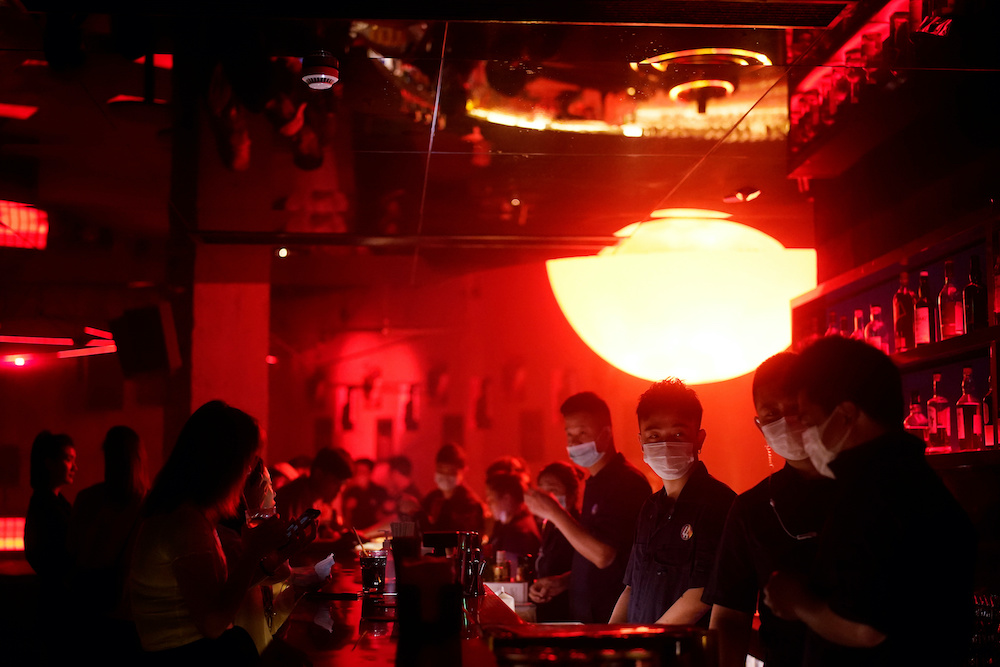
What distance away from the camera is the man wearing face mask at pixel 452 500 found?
590 centimetres

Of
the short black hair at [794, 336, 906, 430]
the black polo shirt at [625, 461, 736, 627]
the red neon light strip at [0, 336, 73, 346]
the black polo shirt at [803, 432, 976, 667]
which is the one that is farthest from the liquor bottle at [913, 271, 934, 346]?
the red neon light strip at [0, 336, 73, 346]

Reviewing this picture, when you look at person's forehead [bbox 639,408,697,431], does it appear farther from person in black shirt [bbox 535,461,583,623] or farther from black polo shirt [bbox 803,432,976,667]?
person in black shirt [bbox 535,461,583,623]

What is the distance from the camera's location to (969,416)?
3338 millimetres

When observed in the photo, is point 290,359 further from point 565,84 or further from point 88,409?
point 565,84

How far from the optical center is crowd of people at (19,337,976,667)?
1.61 metres

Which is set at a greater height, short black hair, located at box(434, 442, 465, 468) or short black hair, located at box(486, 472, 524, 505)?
short black hair, located at box(434, 442, 465, 468)

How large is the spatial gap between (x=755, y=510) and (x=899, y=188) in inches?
90.5

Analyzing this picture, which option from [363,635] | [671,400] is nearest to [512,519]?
[671,400]

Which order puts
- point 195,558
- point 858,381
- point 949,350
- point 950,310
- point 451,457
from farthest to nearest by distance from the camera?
1. point 451,457
2. point 950,310
3. point 949,350
4. point 195,558
5. point 858,381

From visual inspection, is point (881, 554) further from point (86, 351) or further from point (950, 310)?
point (86, 351)

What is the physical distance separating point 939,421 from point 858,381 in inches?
80.7

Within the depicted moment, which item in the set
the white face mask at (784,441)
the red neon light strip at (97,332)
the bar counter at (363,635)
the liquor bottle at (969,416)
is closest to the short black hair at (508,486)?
the bar counter at (363,635)

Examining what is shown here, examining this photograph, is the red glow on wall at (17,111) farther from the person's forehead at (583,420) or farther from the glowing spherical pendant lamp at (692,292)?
the glowing spherical pendant lamp at (692,292)

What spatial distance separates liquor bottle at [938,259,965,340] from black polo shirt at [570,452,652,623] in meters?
1.24
